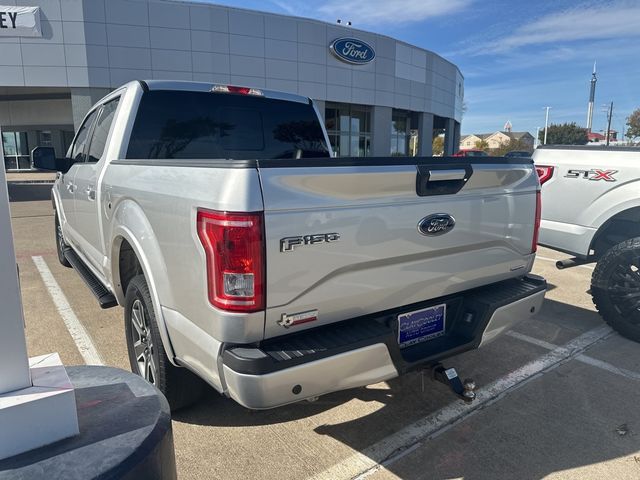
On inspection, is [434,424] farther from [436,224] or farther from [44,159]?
[44,159]

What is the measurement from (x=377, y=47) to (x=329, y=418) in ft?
98.6

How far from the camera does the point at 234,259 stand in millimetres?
2012

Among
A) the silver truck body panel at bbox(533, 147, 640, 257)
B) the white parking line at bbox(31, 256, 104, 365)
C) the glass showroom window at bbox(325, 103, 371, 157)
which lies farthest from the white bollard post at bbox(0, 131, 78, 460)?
the glass showroom window at bbox(325, 103, 371, 157)

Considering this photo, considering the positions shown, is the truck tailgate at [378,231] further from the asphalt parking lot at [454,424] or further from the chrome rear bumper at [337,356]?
the asphalt parking lot at [454,424]

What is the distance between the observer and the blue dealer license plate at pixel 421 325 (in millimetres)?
2619

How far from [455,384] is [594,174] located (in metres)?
2.84

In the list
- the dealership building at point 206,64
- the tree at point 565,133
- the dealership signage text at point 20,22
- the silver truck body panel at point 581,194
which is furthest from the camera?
the tree at point 565,133

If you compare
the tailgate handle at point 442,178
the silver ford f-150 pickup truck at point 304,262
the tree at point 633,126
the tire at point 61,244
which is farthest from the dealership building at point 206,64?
the tree at point 633,126

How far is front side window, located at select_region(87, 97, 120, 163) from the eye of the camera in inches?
157

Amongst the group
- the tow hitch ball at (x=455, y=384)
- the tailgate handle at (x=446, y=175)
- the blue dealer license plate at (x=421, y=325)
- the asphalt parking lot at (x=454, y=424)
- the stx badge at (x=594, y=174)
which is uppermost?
the tailgate handle at (x=446, y=175)

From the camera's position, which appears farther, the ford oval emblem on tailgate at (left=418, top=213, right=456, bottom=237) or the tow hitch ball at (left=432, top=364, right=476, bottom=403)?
the tow hitch ball at (left=432, top=364, right=476, bottom=403)

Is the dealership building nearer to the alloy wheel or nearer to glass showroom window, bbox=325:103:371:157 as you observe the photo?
glass showroom window, bbox=325:103:371:157

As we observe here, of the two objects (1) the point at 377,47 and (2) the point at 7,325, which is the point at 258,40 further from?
(2) the point at 7,325

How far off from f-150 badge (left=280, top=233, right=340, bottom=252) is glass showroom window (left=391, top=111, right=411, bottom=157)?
1342 inches
